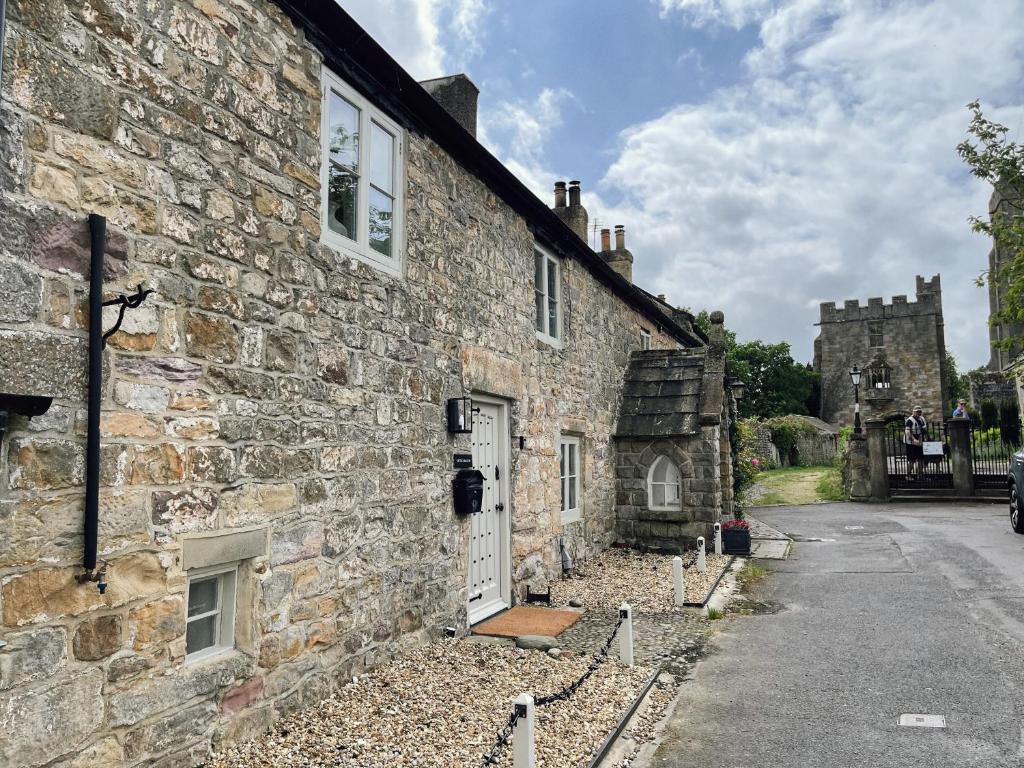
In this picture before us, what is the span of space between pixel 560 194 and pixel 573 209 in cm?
58

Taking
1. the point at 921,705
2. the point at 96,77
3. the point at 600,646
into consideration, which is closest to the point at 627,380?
the point at 600,646

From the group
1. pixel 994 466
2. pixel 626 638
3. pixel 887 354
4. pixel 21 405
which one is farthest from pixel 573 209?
pixel 887 354

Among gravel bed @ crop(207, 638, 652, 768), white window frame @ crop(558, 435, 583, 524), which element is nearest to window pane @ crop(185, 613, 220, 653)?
gravel bed @ crop(207, 638, 652, 768)

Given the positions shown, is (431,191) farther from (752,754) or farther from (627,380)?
(627,380)

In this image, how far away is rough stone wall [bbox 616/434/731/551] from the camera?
11.9 metres

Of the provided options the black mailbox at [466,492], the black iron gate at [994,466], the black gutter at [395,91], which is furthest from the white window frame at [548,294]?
the black iron gate at [994,466]

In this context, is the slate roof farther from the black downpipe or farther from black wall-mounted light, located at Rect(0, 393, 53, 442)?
black wall-mounted light, located at Rect(0, 393, 53, 442)

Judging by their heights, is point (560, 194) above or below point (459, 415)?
above

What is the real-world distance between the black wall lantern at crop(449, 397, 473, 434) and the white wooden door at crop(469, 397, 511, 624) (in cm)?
70

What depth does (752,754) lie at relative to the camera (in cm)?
460

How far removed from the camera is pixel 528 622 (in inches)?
296

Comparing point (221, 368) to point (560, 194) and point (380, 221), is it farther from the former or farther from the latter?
point (560, 194)

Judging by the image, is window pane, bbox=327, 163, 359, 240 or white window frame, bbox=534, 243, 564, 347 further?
white window frame, bbox=534, 243, 564, 347

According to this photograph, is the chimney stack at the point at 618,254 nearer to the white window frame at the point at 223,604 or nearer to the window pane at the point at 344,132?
the window pane at the point at 344,132
